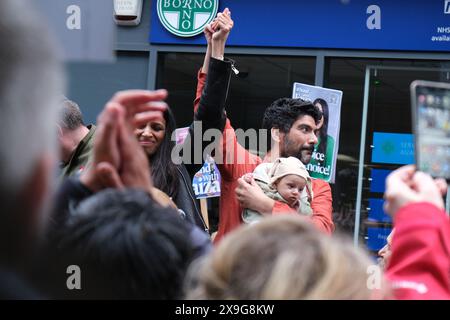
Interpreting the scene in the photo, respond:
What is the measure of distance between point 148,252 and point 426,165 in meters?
0.64

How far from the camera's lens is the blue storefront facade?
7.06 meters

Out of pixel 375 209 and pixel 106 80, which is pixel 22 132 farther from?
pixel 106 80

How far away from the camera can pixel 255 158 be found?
A: 3955mm

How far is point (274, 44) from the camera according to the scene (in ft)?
24.0

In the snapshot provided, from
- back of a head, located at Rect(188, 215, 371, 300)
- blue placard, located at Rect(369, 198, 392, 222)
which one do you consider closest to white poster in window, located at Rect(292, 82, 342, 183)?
blue placard, located at Rect(369, 198, 392, 222)

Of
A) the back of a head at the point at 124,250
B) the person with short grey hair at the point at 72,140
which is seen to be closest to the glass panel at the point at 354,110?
the person with short grey hair at the point at 72,140

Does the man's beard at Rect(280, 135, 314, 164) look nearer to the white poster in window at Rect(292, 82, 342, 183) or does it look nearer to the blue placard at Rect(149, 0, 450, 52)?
the white poster in window at Rect(292, 82, 342, 183)

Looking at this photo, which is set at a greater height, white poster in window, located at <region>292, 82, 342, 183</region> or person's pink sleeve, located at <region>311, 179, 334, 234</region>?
white poster in window, located at <region>292, 82, 342, 183</region>

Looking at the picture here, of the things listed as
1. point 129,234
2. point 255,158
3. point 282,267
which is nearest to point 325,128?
point 255,158

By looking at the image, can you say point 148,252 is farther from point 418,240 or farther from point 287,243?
point 418,240

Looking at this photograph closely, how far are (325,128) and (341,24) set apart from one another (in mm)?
1726

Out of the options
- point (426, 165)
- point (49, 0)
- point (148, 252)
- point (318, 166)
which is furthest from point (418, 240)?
point (318, 166)

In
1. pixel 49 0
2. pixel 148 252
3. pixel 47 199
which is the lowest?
A: pixel 148 252

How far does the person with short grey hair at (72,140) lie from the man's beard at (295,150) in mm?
956
